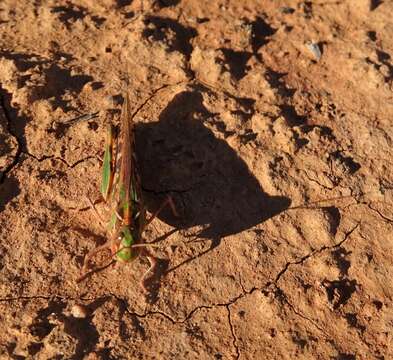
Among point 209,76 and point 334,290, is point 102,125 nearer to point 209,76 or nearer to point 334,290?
point 209,76

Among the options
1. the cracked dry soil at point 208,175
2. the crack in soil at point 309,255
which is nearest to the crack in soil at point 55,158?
the cracked dry soil at point 208,175

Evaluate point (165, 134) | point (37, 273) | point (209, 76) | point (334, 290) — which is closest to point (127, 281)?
point (37, 273)

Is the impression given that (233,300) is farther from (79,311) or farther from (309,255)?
(79,311)

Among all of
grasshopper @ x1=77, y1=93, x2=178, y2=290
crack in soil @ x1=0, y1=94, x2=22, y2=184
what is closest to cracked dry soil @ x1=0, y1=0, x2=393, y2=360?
crack in soil @ x1=0, y1=94, x2=22, y2=184

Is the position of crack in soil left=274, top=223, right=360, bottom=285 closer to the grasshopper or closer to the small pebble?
the grasshopper

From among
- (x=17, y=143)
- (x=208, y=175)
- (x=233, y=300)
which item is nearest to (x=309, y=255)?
(x=233, y=300)
